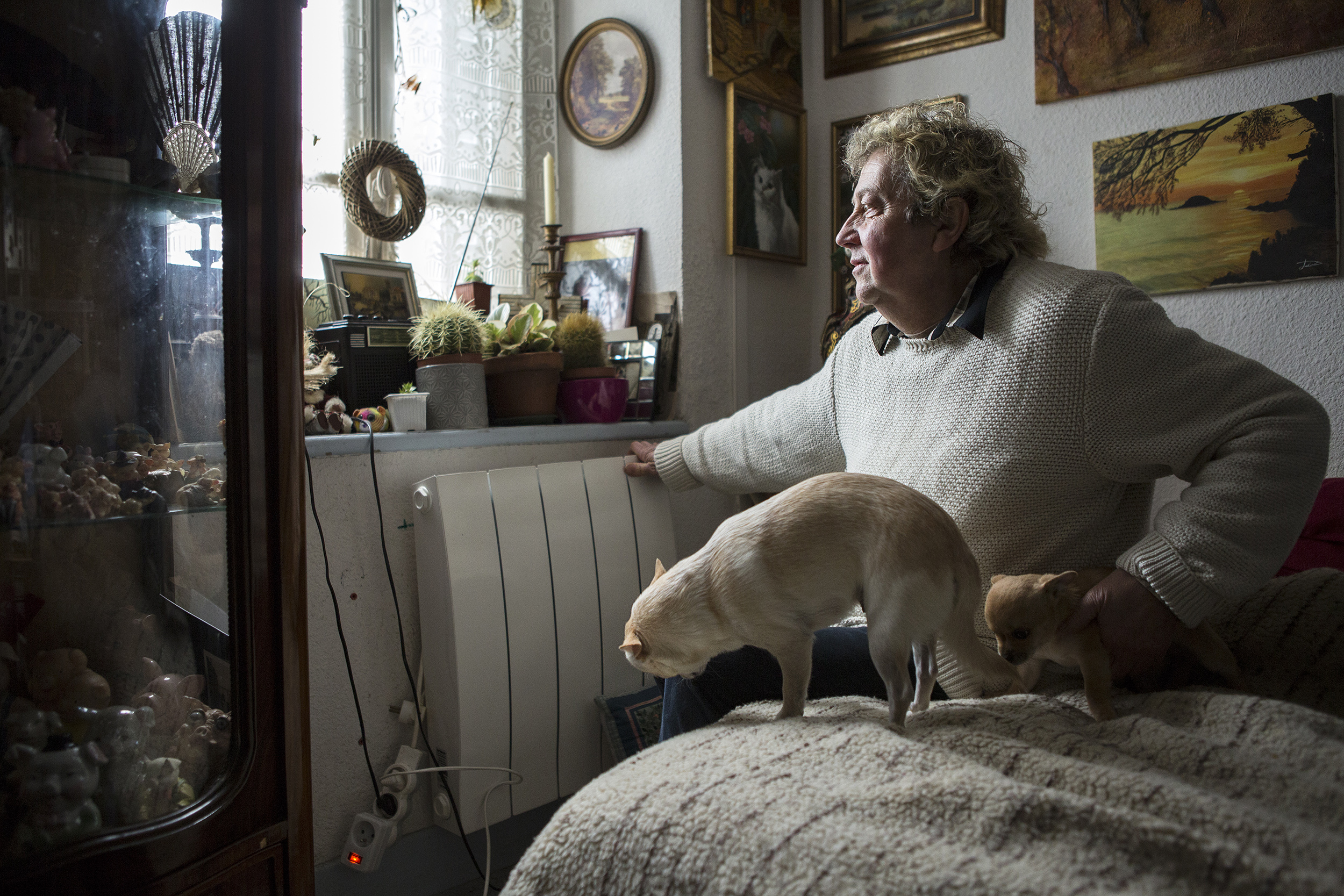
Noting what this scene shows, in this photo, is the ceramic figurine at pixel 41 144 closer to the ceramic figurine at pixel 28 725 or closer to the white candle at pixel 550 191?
the ceramic figurine at pixel 28 725

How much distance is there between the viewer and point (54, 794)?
83 centimetres

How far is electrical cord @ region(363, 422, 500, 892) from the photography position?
1518 mm

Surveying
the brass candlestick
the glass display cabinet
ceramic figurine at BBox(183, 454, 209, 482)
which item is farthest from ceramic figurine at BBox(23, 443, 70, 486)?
the brass candlestick

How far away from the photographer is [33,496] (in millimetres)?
873

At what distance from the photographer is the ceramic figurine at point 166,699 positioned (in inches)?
36.9

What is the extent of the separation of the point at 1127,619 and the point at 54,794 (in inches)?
46.1

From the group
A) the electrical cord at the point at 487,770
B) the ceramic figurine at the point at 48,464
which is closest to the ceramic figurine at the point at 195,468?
the ceramic figurine at the point at 48,464

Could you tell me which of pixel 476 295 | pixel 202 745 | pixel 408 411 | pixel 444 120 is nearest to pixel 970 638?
pixel 202 745

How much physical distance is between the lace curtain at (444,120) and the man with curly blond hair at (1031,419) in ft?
3.51

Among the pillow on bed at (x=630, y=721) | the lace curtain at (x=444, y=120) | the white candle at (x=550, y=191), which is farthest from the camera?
the white candle at (x=550, y=191)

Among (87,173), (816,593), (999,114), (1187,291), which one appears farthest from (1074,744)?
(999,114)

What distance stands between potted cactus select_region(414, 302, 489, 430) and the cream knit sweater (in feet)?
2.53

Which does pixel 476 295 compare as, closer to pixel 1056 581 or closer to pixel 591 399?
pixel 591 399

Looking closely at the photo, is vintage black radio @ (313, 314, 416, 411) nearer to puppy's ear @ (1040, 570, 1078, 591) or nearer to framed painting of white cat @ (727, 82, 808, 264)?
framed painting of white cat @ (727, 82, 808, 264)
